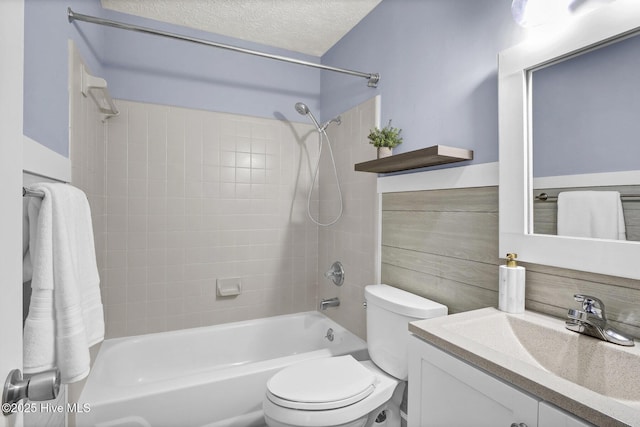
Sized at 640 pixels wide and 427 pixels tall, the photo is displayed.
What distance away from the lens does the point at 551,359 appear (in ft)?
3.19

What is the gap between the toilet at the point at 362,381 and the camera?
1220 mm

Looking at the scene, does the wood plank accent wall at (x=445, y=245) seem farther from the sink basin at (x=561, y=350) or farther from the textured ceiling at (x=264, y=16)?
the textured ceiling at (x=264, y=16)

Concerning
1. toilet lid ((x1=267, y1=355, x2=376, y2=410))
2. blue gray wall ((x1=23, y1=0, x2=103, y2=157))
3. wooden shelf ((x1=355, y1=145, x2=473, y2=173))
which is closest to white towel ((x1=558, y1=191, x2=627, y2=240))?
wooden shelf ((x1=355, y1=145, x2=473, y2=173))

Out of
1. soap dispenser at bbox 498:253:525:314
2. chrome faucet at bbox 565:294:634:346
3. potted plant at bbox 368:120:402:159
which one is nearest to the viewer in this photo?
chrome faucet at bbox 565:294:634:346

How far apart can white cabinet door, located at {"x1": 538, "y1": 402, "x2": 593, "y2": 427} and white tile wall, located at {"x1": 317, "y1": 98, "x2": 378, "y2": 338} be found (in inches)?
49.0

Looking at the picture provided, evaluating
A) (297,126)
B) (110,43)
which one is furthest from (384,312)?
(110,43)

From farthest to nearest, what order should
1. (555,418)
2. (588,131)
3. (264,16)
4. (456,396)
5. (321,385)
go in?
(264,16) → (321,385) → (588,131) → (456,396) → (555,418)

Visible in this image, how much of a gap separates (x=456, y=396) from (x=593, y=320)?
44 centimetres

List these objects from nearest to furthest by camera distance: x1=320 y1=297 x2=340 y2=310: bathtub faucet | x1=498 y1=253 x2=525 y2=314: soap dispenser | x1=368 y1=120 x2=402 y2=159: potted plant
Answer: x1=498 y1=253 x2=525 y2=314: soap dispenser, x1=368 y1=120 x2=402 y2=159: potted plant, x1=320 y1=297 x2=340 y2=310: bathtub faucet

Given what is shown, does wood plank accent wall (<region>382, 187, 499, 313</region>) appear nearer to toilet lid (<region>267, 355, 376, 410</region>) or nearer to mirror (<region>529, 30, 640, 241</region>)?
mirror (<region>529, 30, 640, 241</region>)

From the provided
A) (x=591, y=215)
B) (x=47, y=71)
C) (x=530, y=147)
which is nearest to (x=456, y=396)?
(x=591, y=215)

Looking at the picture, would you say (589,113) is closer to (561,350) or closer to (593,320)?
(593,320)

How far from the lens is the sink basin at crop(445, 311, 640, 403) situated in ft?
2.67

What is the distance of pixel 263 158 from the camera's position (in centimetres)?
240
